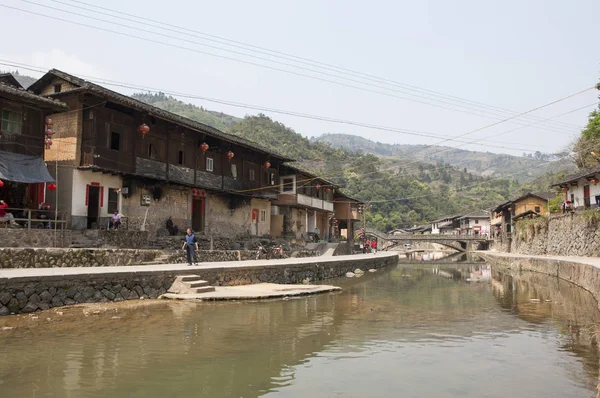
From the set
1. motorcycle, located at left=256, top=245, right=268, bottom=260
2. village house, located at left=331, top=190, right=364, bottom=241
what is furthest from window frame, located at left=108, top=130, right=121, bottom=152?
village house, located at left=331, top=190, right=364, bottom=241

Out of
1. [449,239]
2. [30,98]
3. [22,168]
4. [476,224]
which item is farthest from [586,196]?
[476,224]

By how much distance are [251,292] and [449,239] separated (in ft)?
200

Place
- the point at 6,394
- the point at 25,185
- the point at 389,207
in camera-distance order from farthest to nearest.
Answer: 1. the point at 389,207
2. the point at 25,185
3. the point at 6,394

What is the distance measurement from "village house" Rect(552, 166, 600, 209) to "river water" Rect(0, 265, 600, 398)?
23.1 meters

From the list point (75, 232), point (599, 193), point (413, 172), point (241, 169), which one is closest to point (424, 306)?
point (75, 232)

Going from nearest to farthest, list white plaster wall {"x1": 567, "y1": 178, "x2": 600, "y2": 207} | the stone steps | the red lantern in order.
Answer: the stone steps, the red lantern, white plaster wall {"x1": 567, "y1": 178, "x2": 600, "y2": 207}

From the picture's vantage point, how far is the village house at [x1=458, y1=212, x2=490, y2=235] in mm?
85688

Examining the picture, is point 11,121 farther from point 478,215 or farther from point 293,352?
point 478,215

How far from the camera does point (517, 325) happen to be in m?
12.9

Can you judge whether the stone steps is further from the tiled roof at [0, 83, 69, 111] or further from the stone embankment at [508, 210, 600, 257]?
the stone embankment at [508, 210, 600, 257]

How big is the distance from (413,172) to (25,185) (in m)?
171

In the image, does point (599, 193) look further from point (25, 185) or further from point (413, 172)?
point (413, 172)

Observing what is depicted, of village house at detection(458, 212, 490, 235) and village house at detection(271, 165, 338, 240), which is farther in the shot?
village house at detection(458, 212, 490, 235)

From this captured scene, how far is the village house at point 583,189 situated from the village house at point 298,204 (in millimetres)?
21030
